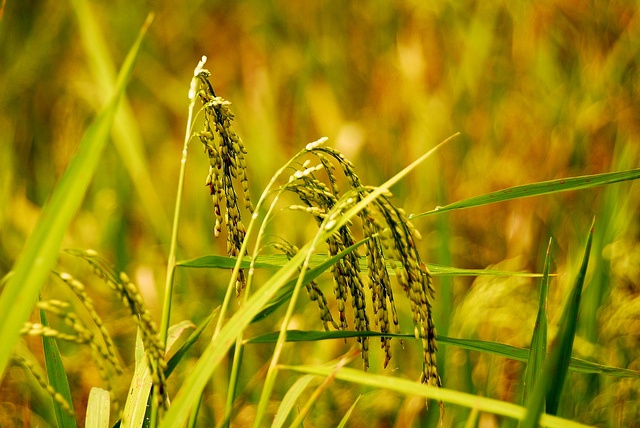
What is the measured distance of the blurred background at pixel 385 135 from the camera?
1580 millimetres

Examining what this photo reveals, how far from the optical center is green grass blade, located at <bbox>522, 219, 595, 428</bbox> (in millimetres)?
536

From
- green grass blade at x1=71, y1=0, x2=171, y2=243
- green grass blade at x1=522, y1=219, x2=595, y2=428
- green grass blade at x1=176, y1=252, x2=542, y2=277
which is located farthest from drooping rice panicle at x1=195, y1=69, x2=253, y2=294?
green grass blade at x1=71, y1=0, x2=171, y2=243

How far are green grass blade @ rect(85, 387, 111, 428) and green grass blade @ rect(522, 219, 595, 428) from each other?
45 centimetres

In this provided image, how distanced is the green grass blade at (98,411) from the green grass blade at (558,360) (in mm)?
451

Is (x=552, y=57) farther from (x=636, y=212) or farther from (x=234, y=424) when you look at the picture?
(x=234, y=424)

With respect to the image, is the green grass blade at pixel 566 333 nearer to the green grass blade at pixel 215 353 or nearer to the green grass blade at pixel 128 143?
the green grass blade at pixel 215 353

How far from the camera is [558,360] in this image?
639mm

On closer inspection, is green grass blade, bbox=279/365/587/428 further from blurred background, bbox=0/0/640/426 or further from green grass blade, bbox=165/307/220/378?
blurred background, bbox=0/0/640/426

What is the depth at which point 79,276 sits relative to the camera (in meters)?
2.03

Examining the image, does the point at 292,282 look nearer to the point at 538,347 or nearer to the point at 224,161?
the point at 224,161

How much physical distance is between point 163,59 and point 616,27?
1.90m

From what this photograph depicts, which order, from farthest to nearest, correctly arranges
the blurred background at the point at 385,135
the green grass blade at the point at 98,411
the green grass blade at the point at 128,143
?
the green grass blade at the point at 128,143 → the blurred background at the point at 385,135 → the green grass blade at the point at 98,411

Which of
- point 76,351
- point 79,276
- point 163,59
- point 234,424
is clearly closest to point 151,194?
point 79,276

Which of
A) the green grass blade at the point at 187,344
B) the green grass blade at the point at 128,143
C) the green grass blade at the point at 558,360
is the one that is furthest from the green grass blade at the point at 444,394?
the green grass blade at the point at 128,143
